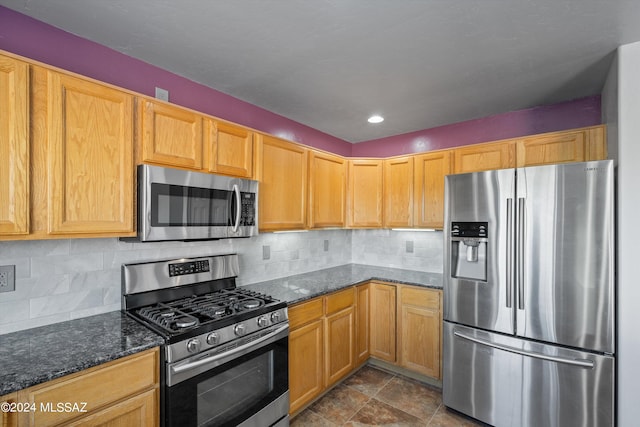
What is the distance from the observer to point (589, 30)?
65.2 inches

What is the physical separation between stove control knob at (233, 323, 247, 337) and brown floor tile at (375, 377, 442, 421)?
1.61m

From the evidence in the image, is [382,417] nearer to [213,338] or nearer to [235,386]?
[235,386]

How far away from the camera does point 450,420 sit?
2.38 meters

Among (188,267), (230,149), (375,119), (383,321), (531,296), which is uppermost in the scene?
(375,119)

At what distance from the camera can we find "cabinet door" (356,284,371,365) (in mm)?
3000

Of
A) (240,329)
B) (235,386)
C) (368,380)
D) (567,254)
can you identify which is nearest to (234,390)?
(235,386)

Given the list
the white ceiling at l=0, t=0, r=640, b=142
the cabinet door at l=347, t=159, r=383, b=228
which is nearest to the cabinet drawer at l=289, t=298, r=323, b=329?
the cabinet door at l=347, t=159, r=383, b=228

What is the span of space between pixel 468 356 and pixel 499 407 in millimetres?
371

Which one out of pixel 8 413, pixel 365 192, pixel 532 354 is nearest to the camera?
pixel 8 413

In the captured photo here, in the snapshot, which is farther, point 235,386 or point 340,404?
point 340,404

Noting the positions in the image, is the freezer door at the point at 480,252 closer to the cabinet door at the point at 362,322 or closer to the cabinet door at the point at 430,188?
the cabinet door at the point at 430,188

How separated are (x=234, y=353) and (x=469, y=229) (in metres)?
1.91

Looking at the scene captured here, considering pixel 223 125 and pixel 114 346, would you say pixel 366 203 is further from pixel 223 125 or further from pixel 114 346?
pixel 114 346

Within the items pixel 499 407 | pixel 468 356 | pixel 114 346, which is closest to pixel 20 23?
pixel 114 346
